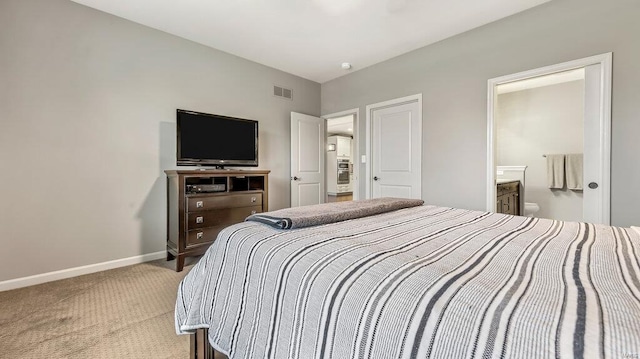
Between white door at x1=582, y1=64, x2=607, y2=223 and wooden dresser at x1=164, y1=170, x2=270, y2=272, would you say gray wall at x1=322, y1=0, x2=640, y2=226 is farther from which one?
wooden dresser at x1=164, y1=170, x2=270, y2=272

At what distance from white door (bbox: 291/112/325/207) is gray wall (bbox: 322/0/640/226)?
851 millimetres

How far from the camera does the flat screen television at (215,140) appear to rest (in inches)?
118

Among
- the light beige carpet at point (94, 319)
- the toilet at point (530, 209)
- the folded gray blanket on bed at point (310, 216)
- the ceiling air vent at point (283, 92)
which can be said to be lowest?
the light beige carpet at point (94, 319)

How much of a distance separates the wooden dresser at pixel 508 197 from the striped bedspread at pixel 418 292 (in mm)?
1880

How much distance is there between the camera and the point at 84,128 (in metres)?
2.60

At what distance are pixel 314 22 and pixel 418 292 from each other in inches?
118

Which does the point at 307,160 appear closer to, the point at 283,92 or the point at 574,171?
the point at 283,92

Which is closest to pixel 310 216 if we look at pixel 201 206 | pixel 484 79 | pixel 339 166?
pixel 201 206

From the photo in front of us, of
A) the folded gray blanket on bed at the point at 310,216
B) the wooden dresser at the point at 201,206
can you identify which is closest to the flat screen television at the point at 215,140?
the wooden dresser at the point at 201,206

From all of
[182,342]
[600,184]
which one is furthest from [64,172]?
[600,184]

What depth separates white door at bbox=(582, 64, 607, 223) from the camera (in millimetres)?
2305

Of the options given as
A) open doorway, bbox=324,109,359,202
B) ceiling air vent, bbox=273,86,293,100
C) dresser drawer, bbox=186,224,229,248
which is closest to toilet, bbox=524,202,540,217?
ceiling air vent, bbox=273,86,293,100

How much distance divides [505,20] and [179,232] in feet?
13.2

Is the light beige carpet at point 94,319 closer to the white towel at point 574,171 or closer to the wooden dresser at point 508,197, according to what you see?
the wooden dresser at point 508,197
